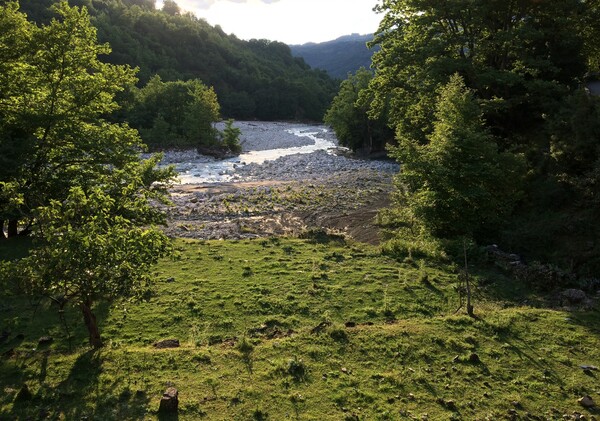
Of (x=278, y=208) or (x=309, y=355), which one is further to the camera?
(x=278, y=208)

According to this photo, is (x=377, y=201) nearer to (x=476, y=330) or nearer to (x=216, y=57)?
(x=476, y=330)

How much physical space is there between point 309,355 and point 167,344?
164 inches

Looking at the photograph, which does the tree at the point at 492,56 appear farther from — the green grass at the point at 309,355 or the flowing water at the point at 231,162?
the flowing water at the point at 231,162

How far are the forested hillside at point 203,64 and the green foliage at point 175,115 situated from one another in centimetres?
4352

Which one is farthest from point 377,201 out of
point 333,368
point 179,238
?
point 333,368

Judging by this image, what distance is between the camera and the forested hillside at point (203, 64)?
126375 mm

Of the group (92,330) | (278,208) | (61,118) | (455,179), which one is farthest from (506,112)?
(92,330)

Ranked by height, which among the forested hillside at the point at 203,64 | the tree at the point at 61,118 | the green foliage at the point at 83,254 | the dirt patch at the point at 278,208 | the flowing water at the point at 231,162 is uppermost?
the forested hillside at the point at 203,64

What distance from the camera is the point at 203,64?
14788 cm

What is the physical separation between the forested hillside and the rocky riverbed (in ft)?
275

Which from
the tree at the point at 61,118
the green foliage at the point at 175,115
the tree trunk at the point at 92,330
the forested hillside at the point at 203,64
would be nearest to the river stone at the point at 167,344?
the tree trunk at the point at 92,330

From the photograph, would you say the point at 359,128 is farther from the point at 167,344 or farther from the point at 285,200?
the point at 167,344

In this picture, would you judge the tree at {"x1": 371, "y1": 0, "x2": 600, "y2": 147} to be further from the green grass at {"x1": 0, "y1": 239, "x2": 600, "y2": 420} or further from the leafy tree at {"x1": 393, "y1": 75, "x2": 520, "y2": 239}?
the green grass at {"x1": 0, "y1": 239, "x2": 600, "y2": 420}

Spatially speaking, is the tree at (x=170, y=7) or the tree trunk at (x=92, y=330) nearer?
the tree trunk at (x=92, y=330)
